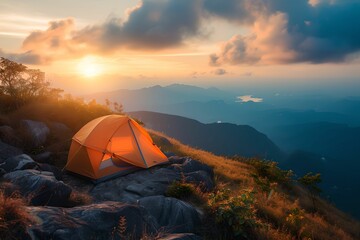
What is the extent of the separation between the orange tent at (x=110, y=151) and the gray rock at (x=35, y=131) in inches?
121

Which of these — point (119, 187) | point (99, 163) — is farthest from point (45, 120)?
point (119, 187)

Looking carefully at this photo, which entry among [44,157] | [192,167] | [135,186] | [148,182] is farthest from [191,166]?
[44,157]

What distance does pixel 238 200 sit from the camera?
793 centimetres

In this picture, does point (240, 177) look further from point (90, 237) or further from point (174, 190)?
point (90, 237)

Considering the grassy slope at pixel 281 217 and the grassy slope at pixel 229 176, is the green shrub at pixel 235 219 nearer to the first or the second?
the grassy slope at pixel 281 217

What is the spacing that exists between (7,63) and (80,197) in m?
21.6

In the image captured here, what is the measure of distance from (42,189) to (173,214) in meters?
3.66

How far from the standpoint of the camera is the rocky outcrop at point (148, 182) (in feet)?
39.0

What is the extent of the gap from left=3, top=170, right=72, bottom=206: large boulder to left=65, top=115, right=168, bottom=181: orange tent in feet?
16.7

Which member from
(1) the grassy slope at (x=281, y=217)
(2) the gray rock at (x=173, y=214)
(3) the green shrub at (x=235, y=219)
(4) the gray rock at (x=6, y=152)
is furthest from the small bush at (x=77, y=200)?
(4) the gray rock at (x=6, y=152)

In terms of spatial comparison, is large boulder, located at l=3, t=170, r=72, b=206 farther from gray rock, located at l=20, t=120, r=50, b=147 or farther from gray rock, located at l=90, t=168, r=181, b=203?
gray rock, located at l=20, t=120, r=50, b=147

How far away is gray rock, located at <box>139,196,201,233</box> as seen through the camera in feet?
25.4

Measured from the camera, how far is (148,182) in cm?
1274

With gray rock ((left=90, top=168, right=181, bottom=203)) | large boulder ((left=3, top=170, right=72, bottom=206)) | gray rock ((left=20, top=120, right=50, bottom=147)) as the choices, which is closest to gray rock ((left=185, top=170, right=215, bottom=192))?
gray rock ((left=90, top=168, right=181, bottom=203))
